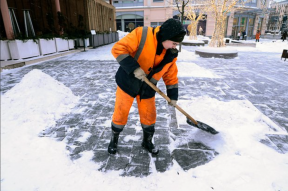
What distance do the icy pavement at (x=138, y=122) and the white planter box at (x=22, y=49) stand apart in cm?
195

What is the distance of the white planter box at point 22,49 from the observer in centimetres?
812

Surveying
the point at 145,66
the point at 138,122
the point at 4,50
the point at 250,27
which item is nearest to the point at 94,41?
the point at 4,50

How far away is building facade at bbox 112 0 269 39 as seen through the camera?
1174 inches

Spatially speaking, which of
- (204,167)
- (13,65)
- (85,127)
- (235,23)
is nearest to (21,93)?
(85,127)

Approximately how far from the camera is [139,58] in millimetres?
2037

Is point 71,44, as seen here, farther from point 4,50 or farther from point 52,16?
point 4,50

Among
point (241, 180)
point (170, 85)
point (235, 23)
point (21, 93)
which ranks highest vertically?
point (235, 23)

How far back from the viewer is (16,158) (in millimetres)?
2281

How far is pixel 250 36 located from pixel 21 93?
3497cm

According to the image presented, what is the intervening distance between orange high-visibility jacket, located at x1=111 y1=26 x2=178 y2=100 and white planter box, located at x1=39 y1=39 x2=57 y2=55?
907 centimetres

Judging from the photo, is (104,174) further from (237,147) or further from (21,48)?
(21,48)

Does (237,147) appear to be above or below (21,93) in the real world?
below

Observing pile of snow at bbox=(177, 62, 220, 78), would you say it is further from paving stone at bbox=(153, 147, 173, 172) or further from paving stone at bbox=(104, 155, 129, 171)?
paving stone at bbox=(104, 155, 129, 171)

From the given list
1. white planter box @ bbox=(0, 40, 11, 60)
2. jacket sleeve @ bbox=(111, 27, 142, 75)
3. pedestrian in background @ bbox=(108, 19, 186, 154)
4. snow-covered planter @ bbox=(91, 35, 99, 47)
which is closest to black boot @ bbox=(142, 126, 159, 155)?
pedestrian in background @ bbox=(108, 19, 186, 154)
